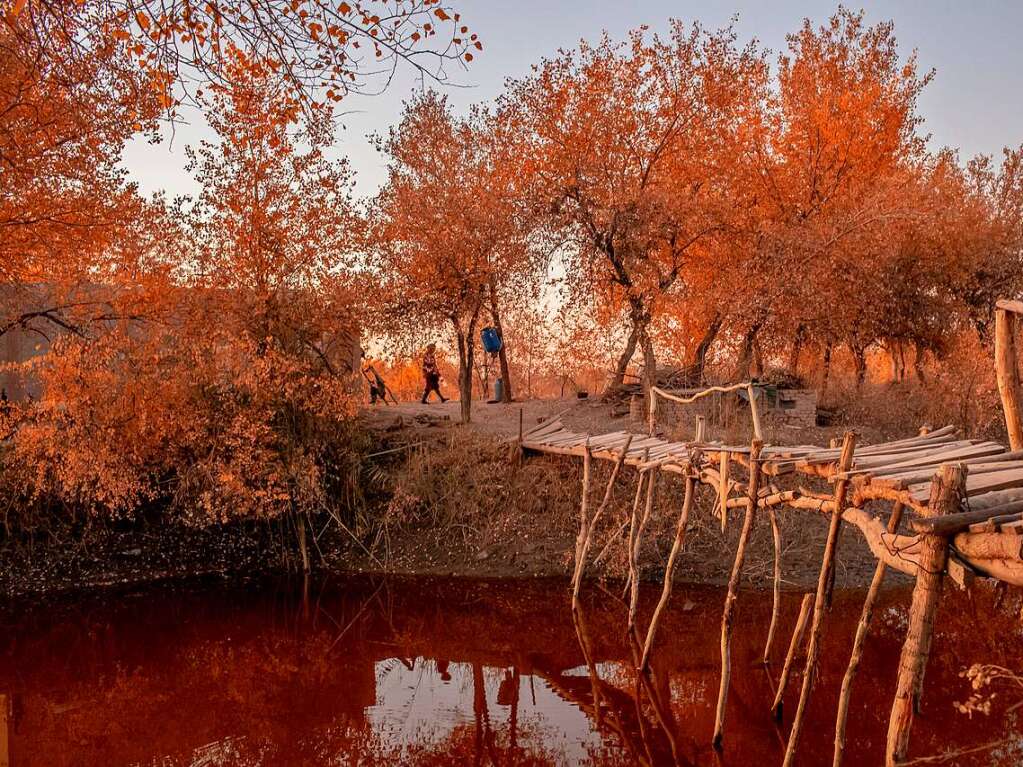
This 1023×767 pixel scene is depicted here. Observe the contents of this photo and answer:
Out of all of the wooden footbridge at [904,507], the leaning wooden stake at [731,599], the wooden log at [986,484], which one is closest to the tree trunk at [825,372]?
the wooden footbridge at [904,507]

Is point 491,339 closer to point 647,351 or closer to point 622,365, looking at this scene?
point 622,365

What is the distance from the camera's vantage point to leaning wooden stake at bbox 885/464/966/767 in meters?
5.06

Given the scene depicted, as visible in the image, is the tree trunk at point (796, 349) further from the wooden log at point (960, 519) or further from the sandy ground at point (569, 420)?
the wooden log at point (960, 519)

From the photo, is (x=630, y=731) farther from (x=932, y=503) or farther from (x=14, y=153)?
(x=14, y=153)

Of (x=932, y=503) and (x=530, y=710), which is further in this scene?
(x=530, y=710)

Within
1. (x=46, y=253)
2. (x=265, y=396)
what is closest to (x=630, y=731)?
(x=265, y=396)

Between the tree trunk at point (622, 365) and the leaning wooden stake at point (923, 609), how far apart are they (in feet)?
46.4

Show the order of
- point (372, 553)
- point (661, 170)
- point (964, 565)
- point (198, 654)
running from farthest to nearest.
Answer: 1. point (661, 170)
2. point (372, 553)
3. point (198, 654)
4. point (964, 565)

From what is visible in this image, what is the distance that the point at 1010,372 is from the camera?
22.6ft

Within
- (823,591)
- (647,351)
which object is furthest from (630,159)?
(823,591)

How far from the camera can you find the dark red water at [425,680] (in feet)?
27.2

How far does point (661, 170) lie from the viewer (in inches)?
739

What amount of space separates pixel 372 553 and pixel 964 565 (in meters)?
11.6

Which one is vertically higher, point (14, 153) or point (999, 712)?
point (14, 153)
